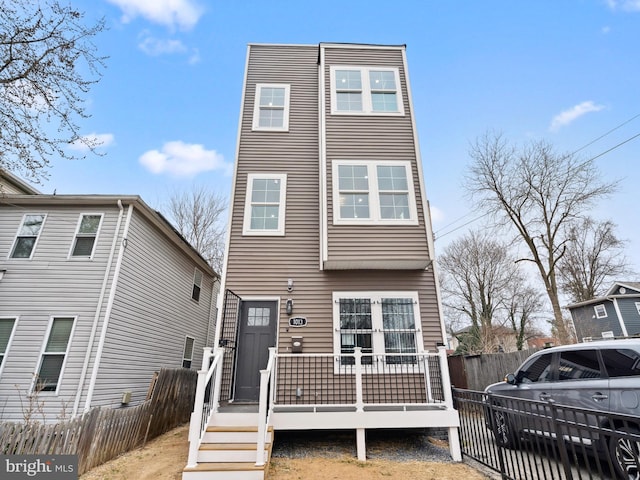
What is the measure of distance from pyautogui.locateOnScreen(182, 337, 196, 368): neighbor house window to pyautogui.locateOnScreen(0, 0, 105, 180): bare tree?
690 centimetres

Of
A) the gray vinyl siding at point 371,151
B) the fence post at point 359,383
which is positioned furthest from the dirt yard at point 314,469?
the gray vinyl siding at point 371,151

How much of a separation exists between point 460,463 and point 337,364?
2.54m

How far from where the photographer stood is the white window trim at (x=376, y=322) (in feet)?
20.5

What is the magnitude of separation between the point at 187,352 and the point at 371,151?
9379 mm

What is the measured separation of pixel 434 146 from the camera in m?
14.4

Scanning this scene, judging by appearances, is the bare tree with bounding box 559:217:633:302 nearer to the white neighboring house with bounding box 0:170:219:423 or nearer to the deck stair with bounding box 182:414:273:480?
the deck stair with bounding box 182:414:273:480

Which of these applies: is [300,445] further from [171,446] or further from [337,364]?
[171,446]

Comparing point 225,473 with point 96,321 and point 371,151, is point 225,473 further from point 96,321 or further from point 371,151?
point 371,151

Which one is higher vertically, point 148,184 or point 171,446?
point 148,184

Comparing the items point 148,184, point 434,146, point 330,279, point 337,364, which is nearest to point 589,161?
point 434,146

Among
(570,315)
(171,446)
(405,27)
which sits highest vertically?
(405,27)

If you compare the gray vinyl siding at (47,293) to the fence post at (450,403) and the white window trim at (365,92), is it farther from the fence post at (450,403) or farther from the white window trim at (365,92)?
the fence post at (450,403)

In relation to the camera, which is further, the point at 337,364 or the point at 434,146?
the point at 434,146

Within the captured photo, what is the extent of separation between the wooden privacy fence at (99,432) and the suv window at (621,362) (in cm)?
749
